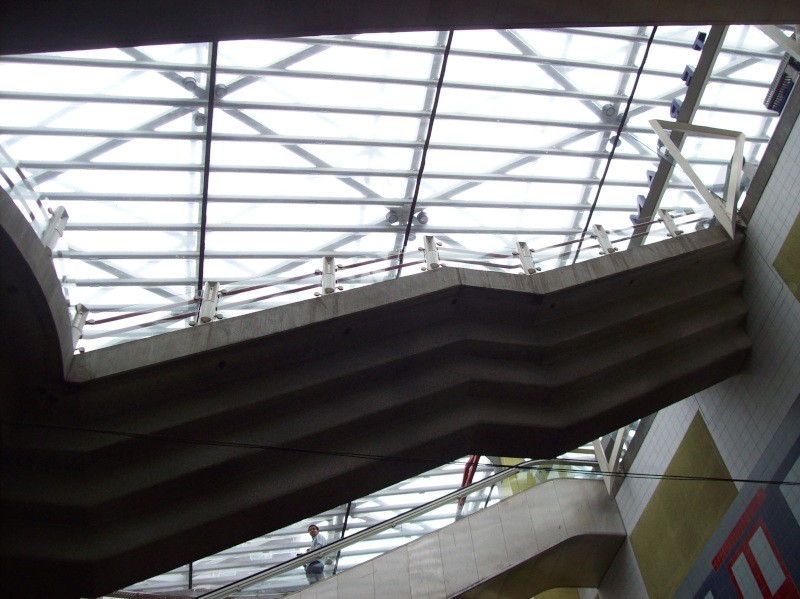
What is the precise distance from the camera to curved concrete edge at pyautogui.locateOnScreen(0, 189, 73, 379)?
946cm

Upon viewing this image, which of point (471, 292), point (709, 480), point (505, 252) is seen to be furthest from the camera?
point (709, 480)

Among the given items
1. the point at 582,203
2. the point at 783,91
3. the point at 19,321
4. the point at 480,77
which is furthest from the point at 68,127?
the point at 783,91

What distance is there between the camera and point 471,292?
13.3 m

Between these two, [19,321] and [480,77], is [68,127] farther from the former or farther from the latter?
[480,77]

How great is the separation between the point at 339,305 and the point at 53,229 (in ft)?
Answer: 15.6

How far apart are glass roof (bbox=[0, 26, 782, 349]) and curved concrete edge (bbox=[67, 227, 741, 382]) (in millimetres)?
3410

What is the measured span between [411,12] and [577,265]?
6.82 m

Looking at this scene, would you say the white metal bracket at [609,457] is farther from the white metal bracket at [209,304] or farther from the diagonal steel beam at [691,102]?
the white metal bracket at [209,304]

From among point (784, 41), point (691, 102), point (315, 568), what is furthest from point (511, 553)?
point (784, 41)

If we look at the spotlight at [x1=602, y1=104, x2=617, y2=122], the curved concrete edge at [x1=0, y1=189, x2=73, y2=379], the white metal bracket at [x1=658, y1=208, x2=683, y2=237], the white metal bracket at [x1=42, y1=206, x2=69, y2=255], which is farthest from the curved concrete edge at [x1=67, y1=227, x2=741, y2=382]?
the spotlight at [x1=602, y1=104, x2=617, y2=122]

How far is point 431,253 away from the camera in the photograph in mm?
13438

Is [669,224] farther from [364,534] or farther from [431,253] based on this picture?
[364,534]

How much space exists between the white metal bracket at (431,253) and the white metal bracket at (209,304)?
12.7 feet

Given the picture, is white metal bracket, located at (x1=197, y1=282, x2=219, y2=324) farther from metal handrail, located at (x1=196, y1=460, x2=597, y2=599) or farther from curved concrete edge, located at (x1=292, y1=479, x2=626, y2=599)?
curved concrete edge, located at (x1=292, y1=479, x2=626, y2=599)
